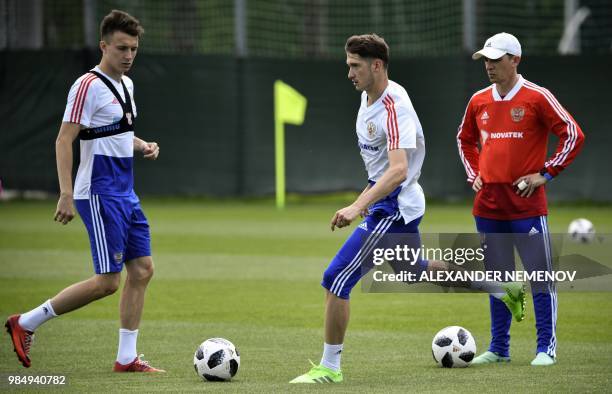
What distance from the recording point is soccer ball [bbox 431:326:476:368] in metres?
7.57

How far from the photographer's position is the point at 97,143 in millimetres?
7414

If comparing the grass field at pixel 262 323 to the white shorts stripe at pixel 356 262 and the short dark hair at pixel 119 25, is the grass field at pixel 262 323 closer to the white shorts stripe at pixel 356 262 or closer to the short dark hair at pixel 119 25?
the white shorts stripe at pixel 356 262

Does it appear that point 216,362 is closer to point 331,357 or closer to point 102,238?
point 331,357

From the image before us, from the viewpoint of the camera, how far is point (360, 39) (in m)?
7.03

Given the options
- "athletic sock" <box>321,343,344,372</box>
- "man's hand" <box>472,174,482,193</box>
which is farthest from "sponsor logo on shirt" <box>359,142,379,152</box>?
"athletic sock" <box>321,343,344,372</box>

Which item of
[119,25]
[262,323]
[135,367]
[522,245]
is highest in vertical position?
[119,25]

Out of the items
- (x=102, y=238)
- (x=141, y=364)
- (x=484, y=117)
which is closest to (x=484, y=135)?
(x=484, y=117)

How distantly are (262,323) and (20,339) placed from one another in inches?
112

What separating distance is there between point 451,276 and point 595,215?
44.8 feet

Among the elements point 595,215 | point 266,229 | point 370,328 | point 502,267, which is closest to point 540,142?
point 502,267

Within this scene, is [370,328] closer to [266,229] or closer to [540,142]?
[540,142]

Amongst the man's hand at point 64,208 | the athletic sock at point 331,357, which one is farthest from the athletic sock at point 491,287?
the man's hand at point 64,208

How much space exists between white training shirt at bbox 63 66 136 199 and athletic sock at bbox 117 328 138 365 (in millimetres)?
959

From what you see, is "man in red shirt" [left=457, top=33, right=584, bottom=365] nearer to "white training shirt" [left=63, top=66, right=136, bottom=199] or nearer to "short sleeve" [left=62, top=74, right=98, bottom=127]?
→ "white training shirt" [left=63, top=66, right=136, bottom=199]
